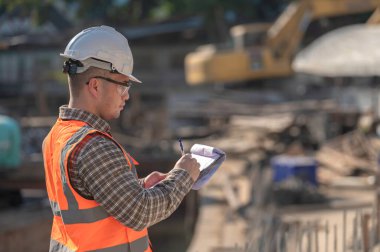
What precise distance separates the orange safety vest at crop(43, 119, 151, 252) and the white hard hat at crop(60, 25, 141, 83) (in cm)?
23

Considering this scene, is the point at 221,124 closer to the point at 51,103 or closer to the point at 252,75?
the point at 252,75

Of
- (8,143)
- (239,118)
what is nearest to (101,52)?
(8,143)

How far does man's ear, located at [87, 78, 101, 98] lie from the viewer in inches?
112

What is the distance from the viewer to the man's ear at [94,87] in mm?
2852

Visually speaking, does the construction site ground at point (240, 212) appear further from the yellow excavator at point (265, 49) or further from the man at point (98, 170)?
the yellow excavator at point (265, 49)

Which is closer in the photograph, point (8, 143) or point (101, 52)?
point (101, 52)

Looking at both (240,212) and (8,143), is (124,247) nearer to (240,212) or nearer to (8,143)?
(240,212)

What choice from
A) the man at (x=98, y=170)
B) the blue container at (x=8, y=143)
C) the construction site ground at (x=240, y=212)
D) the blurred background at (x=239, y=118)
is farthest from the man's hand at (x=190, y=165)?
the blue container at (x=8, y=143)

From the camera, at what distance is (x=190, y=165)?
292 centimetres

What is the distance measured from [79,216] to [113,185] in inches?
7.4

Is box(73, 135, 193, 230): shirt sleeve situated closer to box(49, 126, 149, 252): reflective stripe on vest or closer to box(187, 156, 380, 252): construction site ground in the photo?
box(49, 126, 149, 252): reflective stripe on vest

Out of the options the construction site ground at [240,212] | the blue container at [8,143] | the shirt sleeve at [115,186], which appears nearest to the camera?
the shirt sleeve at [115,186]

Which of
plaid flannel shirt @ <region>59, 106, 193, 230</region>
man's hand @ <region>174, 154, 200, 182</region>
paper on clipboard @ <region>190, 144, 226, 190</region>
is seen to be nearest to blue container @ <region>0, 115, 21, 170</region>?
paper on clipboard @ <region>190, 144, 226, 190</region>

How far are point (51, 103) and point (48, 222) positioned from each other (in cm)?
2443
